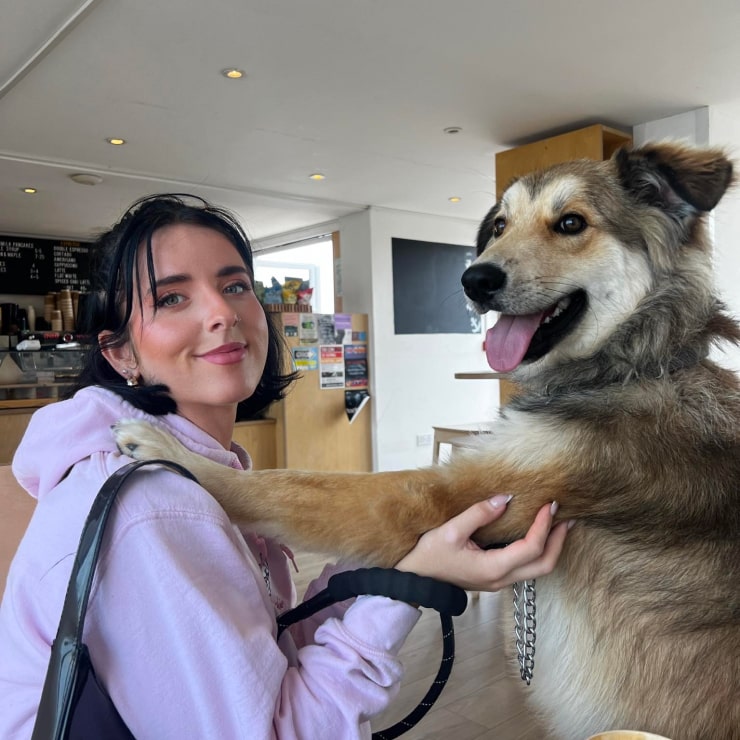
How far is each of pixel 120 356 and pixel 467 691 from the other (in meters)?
2.15

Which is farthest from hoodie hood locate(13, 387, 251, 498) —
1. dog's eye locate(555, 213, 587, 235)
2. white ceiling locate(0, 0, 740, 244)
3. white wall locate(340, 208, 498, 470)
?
white wall locate(340, 208, 498, 470)

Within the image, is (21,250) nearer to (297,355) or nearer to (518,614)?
(297,355)

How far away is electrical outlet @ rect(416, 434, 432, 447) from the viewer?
6.80m

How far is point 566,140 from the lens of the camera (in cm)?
430

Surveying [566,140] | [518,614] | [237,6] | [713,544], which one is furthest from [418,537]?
[566,140]

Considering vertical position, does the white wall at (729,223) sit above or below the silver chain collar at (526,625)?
above

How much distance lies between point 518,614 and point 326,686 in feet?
1.65

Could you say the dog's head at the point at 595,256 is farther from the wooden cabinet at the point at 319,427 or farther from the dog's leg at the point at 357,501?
the wooden cabinet at the point at 319,427

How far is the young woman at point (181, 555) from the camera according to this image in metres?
0.69

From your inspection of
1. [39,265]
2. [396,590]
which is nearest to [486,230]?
[396,590]

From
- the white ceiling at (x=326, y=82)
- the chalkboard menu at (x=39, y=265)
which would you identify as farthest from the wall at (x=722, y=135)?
the chalkboard menu at (x=39, y=265)

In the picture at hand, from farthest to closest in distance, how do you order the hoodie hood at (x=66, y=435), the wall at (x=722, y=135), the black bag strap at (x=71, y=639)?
the wall at (x=722, y=135)
the hoodie hood at (x=66, y=435)
the black bag strap at (x=71, y=639)

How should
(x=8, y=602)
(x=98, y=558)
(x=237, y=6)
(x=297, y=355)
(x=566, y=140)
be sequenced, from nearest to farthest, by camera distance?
(x=98, y=558) → (x=8, y=602) → (x=237, y=6) → (x=566, y=140) → (x=297, y=355)

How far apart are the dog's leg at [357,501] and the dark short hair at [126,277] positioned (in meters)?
0.06
